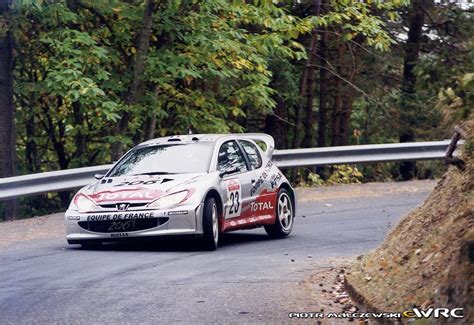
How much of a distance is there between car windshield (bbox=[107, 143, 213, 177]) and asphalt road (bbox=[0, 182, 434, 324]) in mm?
1000

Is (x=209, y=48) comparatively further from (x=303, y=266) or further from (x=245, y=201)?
(x=303, y=266)

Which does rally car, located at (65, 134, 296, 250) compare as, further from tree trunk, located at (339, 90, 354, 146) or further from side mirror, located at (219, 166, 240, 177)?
tree trunk, located at (339, 90, 354, 146)

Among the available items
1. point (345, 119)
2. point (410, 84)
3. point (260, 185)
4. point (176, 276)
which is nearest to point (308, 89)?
point (345, 119)

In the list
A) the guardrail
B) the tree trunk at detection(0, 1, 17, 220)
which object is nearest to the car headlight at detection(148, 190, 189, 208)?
the guardrail

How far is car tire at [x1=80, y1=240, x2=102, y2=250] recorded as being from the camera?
45.1ft

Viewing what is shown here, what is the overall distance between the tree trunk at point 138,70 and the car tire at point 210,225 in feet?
26.0

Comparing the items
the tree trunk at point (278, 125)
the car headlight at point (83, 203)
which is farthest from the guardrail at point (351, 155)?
the tree trunk at point (278, 125)

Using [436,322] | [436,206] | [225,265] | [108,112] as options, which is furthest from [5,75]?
[436,322]

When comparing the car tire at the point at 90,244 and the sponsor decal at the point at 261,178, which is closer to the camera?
the car tire at the point at 90,244

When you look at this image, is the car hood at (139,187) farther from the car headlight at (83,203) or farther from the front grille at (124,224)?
the front grille at (124,224)

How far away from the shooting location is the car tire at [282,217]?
15.3m

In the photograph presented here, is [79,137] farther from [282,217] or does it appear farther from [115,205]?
[115,205]

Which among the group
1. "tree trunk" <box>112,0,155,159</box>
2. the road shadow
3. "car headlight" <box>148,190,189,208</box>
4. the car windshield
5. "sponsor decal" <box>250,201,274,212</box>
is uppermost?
"tree trunk" <box>112,0,155,159</box>

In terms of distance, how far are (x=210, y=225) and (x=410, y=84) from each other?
2069 cm
